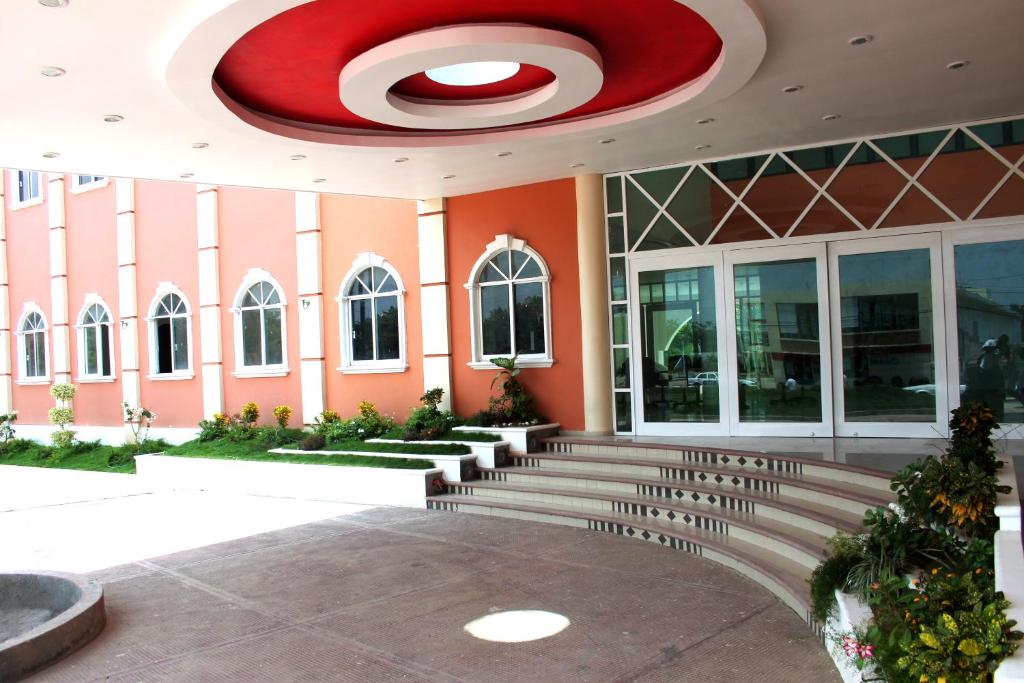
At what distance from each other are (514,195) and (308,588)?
23.1 feet

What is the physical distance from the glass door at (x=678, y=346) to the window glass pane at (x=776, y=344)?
0.94 ft

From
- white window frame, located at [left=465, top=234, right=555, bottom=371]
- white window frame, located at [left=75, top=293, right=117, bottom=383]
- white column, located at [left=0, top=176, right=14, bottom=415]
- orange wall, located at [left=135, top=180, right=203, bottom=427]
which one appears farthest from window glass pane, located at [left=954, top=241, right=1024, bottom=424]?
white column, located at [left=0, top=176, right=14, bottom=415]

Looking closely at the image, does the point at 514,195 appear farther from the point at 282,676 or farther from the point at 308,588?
the point at 282,676

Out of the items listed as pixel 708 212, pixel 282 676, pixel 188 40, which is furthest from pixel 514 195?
pixel 282 676

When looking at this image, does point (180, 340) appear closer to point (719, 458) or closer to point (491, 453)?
point (491, 453)

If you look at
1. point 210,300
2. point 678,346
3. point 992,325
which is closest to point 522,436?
point 678,346

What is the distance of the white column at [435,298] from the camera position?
41.8ft

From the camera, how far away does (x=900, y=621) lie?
3.75 metres

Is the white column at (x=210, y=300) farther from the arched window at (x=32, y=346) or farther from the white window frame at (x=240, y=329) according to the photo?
the arched window at (x=32, y=346)

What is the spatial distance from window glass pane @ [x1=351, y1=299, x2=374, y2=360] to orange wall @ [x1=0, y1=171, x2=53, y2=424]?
9643mm

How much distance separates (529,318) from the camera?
12117 millimetres

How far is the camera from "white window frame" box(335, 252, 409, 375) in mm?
13352

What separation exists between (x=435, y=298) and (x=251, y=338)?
14.8 ft

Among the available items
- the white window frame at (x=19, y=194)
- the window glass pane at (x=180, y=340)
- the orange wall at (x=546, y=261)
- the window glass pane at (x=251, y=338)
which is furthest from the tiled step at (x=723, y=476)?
the white window frame at (x=19, y=194)
